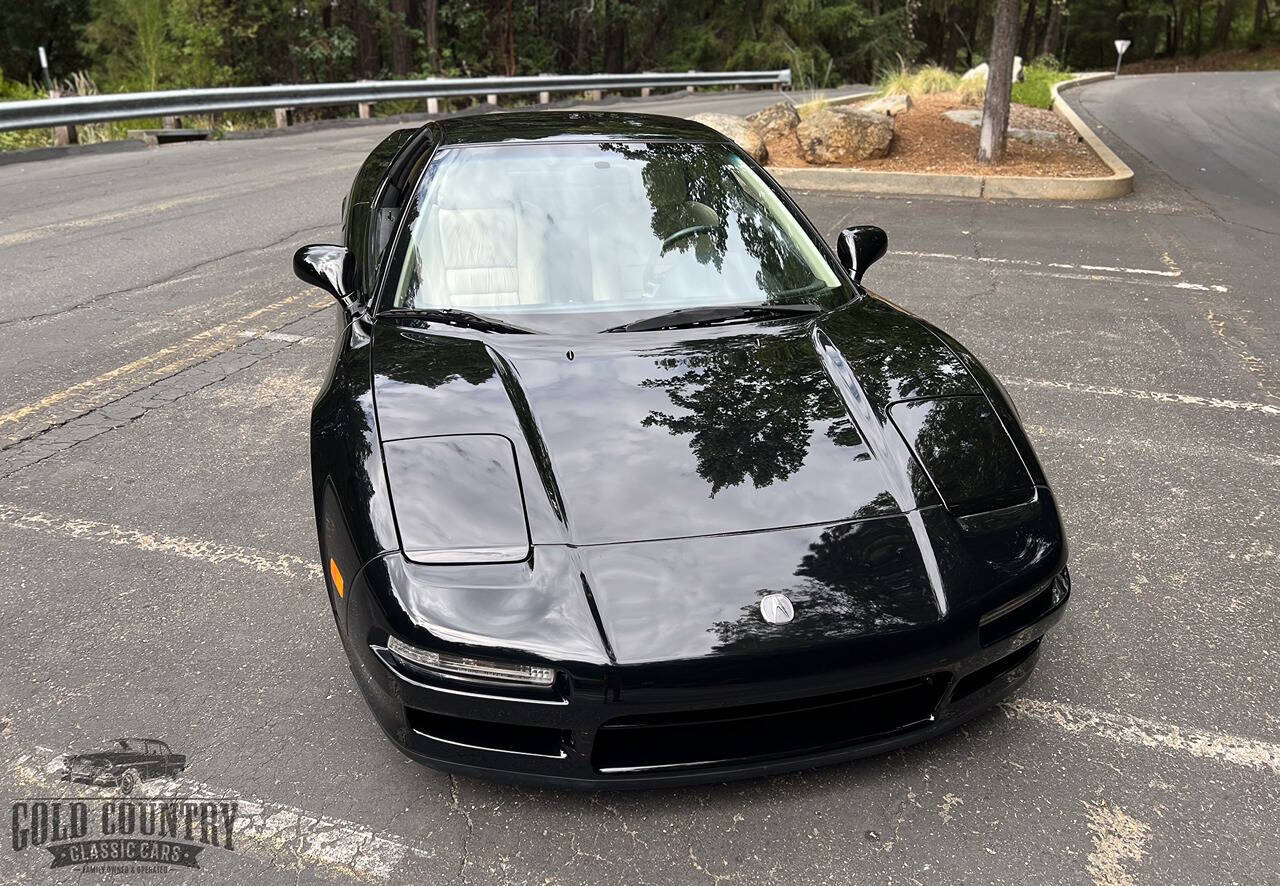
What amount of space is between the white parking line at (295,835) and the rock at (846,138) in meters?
10.8

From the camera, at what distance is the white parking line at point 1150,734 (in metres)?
2.53

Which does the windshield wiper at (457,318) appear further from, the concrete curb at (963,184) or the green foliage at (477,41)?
the green foliage at (477,41)

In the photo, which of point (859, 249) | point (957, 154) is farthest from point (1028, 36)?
point (859, 249)

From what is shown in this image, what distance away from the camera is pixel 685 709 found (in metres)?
2.07

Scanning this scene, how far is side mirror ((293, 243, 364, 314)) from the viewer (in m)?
3.46

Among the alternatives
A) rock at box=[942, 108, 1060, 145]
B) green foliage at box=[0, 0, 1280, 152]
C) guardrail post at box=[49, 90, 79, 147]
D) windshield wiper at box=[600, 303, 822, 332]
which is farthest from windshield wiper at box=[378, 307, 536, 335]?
green foliage at box=[0, 0, 1280, 152]

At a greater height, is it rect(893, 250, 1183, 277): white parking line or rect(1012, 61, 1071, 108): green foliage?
rect(1012, 61, 1071, 108): green foliage

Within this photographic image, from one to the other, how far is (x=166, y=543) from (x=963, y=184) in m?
9.38

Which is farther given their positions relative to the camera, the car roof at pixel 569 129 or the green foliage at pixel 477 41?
the green foliage at pixel 477 41

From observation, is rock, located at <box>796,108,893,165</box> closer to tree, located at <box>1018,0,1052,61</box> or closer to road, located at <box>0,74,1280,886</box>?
road, located at <box>0,74,1280,886</box>

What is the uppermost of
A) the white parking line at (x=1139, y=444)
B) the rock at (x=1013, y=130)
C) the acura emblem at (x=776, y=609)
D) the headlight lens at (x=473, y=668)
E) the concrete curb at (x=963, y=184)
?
the rock at (x=1013, y=130)

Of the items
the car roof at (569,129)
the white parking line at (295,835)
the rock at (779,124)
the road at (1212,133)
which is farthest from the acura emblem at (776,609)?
the rock at (779,124)

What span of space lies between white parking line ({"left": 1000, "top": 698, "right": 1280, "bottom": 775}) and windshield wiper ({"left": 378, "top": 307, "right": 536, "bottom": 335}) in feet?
5.93

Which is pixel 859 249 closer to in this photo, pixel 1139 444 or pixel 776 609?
pixel 1139 444
